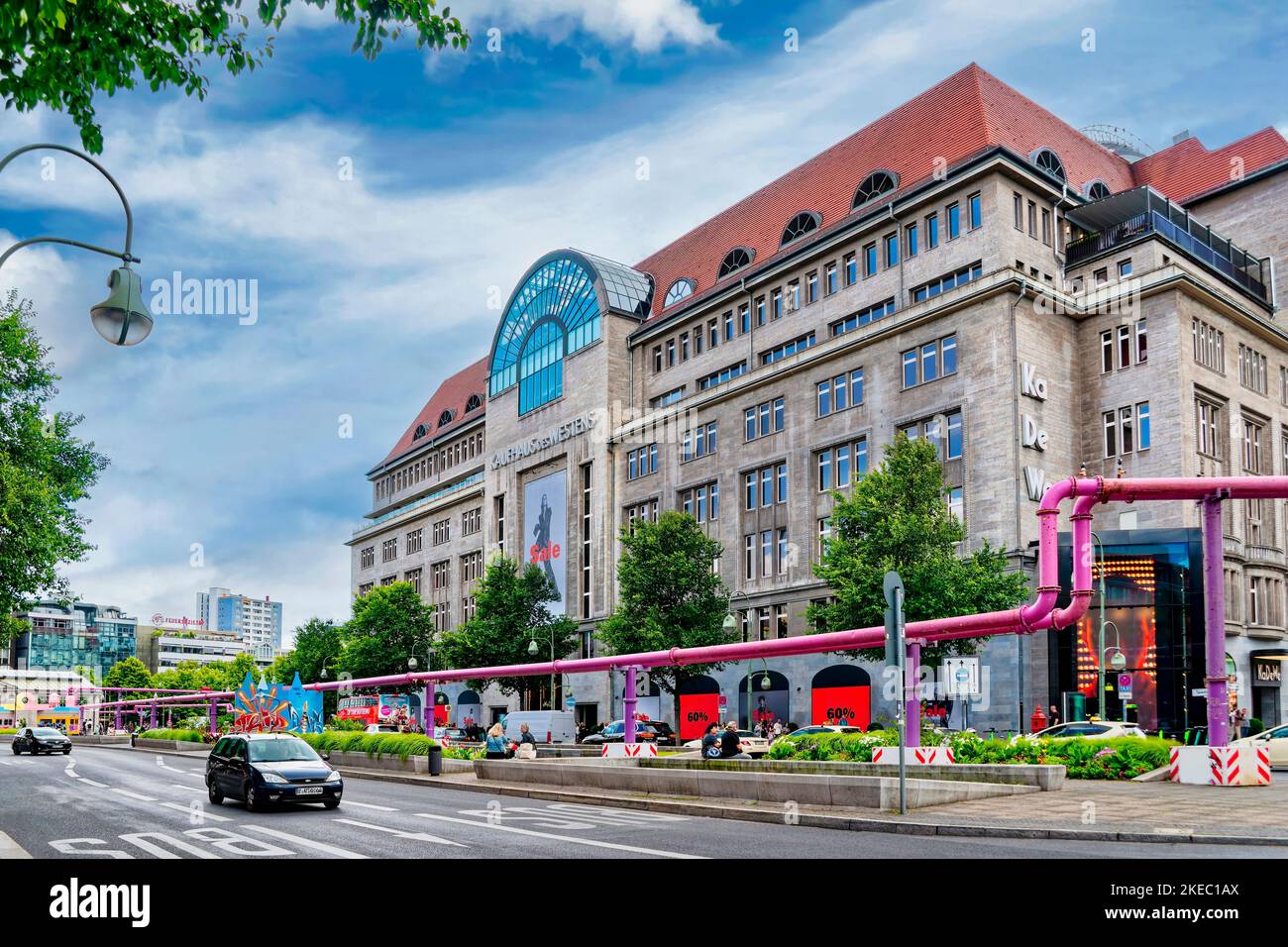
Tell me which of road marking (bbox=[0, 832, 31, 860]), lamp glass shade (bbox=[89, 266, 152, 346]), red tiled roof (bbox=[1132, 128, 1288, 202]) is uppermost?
red tiled roof (bbox=[1132, 128, 1288, 202])

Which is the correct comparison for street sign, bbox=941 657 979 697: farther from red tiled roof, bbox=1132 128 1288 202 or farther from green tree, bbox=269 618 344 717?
green tree, bbox=269 618 344 717

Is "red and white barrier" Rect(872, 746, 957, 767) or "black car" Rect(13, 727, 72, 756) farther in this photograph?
"black car" Rect(13, 727, 72, 756)

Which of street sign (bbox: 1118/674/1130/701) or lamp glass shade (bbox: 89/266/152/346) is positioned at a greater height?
lamp glass shade (bbox: 89/266/152/346)

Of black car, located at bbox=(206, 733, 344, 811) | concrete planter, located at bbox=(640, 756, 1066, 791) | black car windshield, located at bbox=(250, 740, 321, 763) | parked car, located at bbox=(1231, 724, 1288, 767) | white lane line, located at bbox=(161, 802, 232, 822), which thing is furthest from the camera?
parked car, located at bbox=(1231, 724, 1288, 767)

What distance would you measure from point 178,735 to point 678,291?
42139 mm

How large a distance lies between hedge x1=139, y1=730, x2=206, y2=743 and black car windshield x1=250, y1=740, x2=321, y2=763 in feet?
166

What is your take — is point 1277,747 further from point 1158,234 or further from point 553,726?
point 553,726

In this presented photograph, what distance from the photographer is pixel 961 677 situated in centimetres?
4597

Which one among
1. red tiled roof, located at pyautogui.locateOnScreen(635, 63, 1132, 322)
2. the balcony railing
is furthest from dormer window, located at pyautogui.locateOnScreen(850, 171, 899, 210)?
the balcony railing

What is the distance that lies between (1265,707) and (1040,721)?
15816mm

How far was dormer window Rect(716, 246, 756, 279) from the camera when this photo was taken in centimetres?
6800

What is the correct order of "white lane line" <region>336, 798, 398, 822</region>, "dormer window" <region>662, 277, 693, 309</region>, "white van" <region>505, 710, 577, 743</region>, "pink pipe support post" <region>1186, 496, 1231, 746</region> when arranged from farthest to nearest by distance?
"dormer window" <region>662, 277, 693, 309</region> → "white van" <region>505, 710, 577, 743</region> → "pink pipe support post" <region>1186, 496, 1231, 746</region> → "white lane line" <region>336, 798, 398, 822</region>

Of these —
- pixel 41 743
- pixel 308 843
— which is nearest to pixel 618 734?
pixel 41 743
